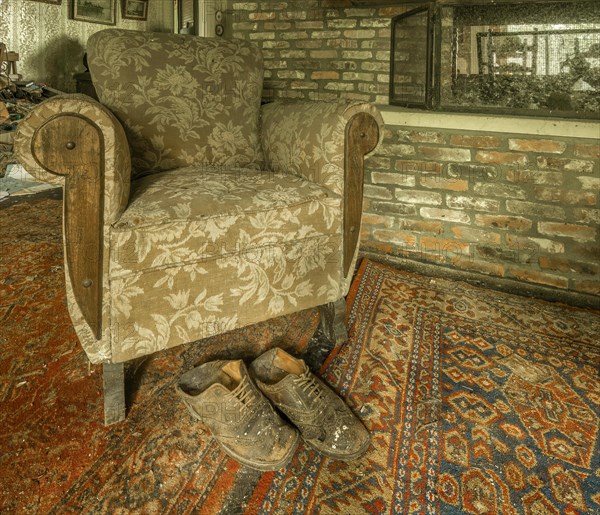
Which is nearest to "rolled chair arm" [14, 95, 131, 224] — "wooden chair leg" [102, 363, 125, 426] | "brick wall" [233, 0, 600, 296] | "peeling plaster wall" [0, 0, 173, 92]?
"wooden chair leg" [102, 363, 125, 426]

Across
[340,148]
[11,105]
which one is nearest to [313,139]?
[340,148]

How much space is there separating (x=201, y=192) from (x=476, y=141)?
128 cm

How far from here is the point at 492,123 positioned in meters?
1.82

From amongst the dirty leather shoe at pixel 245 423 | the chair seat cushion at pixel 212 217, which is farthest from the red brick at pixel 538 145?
the dirty leather shoe at pixel 245 423

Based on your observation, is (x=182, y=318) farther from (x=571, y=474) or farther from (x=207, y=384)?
(x=571, y=474)

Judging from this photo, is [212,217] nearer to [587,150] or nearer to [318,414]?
[318,414]

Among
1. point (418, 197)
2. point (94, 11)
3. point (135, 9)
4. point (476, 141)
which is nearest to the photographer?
point (476, 141)

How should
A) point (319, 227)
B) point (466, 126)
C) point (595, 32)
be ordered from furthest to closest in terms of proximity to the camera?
point (466, 126) < point (595, 32) < point (319, 227)

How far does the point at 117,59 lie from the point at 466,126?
1.36 meters

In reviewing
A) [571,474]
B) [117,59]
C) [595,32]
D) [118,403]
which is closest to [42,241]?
[117,59]

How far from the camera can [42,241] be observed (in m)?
2.21

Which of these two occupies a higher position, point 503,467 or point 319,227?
point 319,227

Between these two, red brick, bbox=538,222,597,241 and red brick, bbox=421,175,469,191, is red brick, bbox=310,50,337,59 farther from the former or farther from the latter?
red brick, bbox=538,222,597,241

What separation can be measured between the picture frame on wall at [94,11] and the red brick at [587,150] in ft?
17.1
